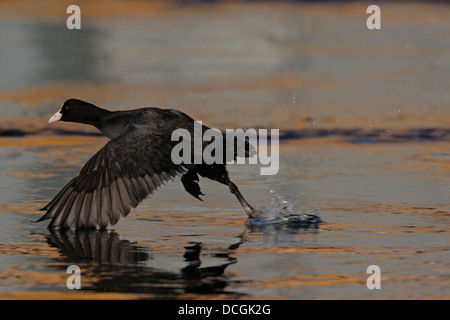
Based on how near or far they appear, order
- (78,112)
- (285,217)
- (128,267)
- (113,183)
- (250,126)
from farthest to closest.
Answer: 1. (250,126)
2. (78,112)
3. (285,217)
4. (113,183)
5. (128,267)

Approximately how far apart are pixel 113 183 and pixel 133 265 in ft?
3.76

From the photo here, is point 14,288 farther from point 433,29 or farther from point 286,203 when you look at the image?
point 433,29

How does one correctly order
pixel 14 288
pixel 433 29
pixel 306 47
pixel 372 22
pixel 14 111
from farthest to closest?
1. pixel 372 22
2. pixel 433 29
3. pixel 306 47
4. pixel 14 111
5. pixel 14 288

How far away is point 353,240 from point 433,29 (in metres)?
12.2

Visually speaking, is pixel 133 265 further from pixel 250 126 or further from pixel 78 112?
pixel 250 126

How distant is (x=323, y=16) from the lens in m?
20.1

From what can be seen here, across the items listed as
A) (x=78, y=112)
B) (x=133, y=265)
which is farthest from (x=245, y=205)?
(x=78, y=112)

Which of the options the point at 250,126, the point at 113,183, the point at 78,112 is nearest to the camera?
the point at 113,183

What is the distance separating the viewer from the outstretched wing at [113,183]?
7.95 meters

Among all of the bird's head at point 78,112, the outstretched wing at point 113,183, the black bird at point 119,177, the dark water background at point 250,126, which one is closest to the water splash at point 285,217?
the dark water background at point 250,126

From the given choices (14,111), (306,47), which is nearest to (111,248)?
(14,111)

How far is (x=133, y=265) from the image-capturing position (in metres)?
7.05

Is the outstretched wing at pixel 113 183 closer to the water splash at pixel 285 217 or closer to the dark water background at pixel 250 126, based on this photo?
the dark water background at pixel 250 126

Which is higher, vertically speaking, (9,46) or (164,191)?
(9,46)
